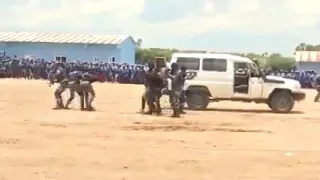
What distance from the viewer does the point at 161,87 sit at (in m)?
22.4

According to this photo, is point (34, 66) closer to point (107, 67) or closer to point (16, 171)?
point (107, 67)

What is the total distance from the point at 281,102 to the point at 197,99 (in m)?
2.86

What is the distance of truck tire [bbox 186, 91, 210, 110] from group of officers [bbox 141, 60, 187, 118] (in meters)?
2.55

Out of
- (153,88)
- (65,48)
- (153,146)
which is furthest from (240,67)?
(65,48)

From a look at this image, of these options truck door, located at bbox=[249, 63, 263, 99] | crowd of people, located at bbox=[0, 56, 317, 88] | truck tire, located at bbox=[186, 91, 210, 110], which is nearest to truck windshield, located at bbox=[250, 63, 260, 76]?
truck door, located at bbox=[249, 63, 263, 99]

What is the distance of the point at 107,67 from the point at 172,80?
1339 inches

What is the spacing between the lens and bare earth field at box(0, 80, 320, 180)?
11195 millimetres

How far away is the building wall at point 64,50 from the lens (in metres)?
68.7

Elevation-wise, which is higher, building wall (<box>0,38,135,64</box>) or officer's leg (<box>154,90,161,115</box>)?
building wall (<box>0,38,135,64</box>)

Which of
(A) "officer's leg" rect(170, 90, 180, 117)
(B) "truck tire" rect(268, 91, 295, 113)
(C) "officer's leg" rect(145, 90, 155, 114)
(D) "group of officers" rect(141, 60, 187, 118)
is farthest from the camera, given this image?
(B) "truck tire" rect(268, 91, 295, 113)

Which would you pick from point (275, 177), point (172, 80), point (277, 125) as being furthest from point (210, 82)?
point (275, 177)

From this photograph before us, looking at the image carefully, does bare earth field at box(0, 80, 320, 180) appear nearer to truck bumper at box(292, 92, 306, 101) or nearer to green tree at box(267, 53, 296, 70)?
truck bumper at box(292, 92, 306, 101)

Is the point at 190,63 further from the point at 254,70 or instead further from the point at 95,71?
the point at 95,71

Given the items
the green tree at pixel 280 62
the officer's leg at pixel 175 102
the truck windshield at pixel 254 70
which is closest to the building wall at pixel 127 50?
the green tree at pixel 280 62
